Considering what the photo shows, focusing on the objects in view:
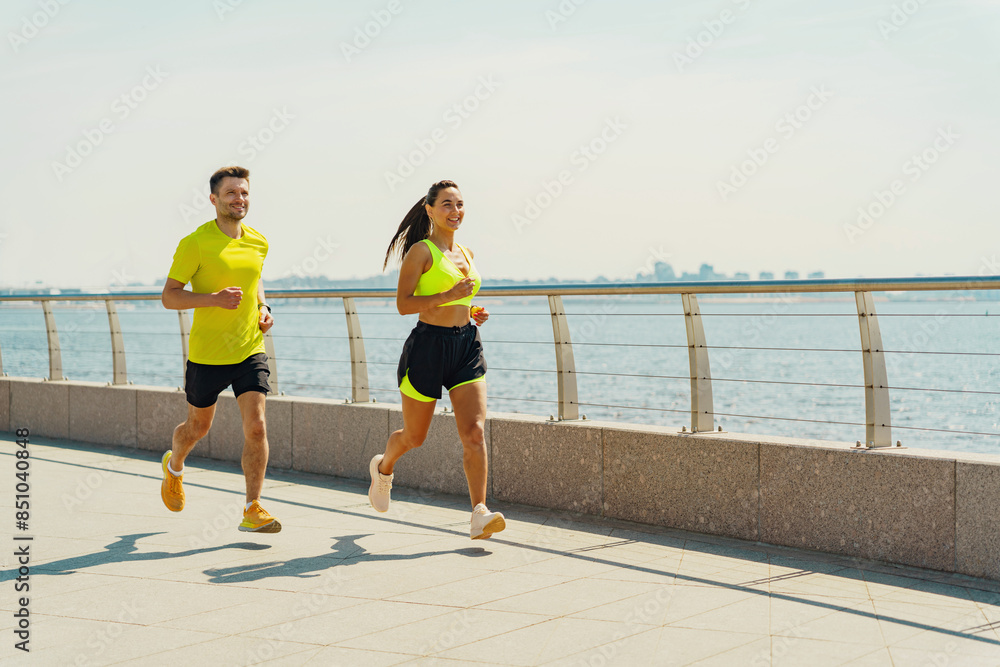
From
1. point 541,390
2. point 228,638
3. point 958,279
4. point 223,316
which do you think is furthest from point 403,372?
point 541,390

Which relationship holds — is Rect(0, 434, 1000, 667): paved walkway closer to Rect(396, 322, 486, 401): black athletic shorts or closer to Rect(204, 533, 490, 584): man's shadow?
Rect(204, 533, 490, 584): man's shadow

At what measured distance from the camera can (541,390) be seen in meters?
44.6

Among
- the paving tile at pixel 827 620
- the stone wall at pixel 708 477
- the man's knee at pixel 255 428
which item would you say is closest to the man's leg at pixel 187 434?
the man's knee at pixel 255 428

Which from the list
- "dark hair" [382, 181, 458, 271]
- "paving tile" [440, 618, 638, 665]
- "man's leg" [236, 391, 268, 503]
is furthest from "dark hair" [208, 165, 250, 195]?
"paving tile" [440, 618, 638, 665]

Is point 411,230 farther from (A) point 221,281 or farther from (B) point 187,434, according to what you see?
(B) point 187,434

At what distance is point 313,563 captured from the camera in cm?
493

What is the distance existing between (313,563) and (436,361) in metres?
1.21

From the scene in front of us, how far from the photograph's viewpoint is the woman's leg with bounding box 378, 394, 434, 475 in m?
5.44

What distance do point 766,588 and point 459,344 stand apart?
1.99 m

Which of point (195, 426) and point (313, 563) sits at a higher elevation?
point (195, 426)

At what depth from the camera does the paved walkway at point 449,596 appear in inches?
143

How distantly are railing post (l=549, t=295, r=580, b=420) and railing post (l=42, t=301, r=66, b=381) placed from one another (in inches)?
235

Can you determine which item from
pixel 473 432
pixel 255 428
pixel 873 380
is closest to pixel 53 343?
pixel 255 428

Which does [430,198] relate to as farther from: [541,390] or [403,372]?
[541,390]
